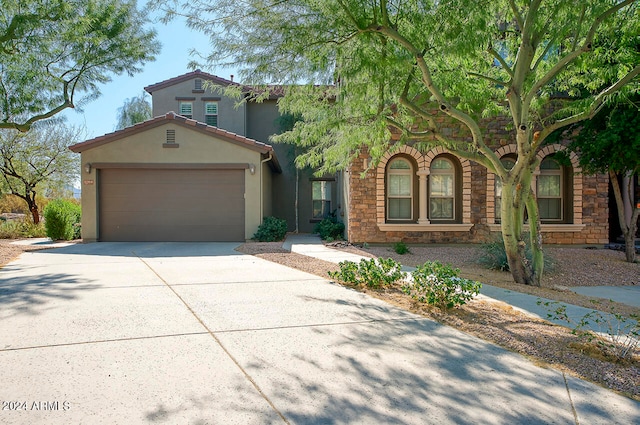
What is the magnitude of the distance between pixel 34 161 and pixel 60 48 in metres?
11.8

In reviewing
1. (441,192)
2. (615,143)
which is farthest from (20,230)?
(615,143)

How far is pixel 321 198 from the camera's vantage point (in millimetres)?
19797

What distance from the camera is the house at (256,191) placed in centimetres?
1316

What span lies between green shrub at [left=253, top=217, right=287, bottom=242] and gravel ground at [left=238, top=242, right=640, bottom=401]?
1.88 m

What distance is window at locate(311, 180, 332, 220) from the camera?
777 inches

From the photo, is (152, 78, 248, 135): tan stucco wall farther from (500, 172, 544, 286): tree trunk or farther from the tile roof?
(500, 172, 544, 286): tree trunk

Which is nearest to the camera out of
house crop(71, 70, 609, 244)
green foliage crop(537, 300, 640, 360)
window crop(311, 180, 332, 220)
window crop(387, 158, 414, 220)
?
green foliage crop(537, 300, 640, 360)

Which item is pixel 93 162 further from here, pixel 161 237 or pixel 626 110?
pixel 626 110

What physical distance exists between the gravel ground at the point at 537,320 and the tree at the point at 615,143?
1.98 m

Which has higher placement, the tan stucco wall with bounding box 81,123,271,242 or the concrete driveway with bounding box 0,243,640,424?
the tan stucco wall with bounding box 81,123,271,242

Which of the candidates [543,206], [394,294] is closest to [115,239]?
[394,294]

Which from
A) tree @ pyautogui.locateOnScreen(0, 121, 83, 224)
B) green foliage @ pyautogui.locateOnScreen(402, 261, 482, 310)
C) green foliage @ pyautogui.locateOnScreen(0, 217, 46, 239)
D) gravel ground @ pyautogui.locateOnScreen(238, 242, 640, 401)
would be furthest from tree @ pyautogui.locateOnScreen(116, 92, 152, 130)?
green foliage @ pyautogui.locateOnScreen(402, 261, 482, 310)

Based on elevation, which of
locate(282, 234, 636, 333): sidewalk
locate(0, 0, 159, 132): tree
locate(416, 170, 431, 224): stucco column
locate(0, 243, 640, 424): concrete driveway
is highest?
locate(0, 0, 159, 132): tree

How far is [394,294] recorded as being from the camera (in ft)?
21.4
